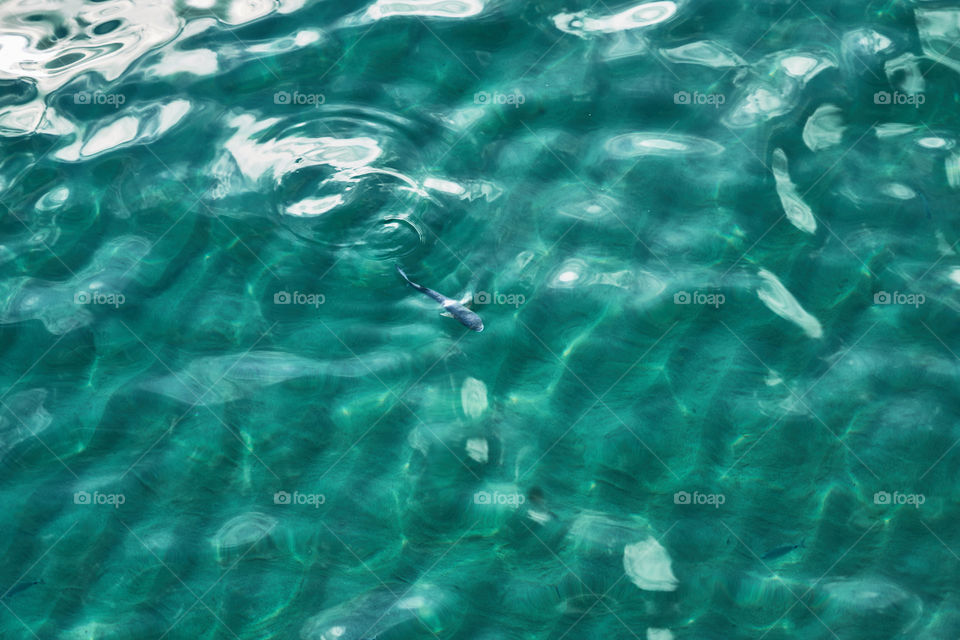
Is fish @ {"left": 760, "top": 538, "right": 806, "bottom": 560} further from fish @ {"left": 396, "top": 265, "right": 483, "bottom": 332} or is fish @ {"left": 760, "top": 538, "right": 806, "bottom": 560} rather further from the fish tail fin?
the fish tail fin

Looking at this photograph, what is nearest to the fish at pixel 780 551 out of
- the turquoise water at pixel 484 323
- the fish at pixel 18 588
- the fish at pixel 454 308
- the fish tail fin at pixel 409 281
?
the turquoise water at pixel 484 323

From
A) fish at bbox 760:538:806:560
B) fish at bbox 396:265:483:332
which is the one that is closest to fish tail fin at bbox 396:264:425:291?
fish at bbox 396:265:483:332

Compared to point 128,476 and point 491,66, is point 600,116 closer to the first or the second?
point 491,66

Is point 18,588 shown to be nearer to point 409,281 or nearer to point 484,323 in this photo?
point 409,281

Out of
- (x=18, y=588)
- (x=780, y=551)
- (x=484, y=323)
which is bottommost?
(x=780, y=551)

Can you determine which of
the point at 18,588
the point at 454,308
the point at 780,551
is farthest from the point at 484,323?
the point at 18,588
